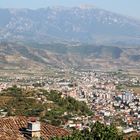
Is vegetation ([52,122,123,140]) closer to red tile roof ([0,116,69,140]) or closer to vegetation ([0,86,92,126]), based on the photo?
red tile roof ([0,116,69,140])

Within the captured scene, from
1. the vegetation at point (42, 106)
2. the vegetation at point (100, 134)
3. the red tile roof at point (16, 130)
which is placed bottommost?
the vegetation at point (42, 106)

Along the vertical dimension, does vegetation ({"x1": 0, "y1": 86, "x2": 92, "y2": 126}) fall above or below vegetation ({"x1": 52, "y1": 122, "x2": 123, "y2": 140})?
below

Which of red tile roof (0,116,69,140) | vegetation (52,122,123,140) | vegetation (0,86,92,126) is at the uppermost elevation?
vegetation (52,122,123,140)

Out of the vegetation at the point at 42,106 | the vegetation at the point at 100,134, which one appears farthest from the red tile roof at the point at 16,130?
the vegetation at the point at 42,106

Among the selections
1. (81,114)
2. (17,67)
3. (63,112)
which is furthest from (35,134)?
(17,67)

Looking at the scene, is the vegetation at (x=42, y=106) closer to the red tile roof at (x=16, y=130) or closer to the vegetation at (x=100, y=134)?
the red tile roof at (x=16, y=130)

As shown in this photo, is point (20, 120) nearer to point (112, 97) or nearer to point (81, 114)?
point (81, 114)

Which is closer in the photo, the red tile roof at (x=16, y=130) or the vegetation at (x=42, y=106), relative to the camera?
the red tile roof at (x=16, y=130)

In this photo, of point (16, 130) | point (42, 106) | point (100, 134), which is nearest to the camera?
point (100, 134)

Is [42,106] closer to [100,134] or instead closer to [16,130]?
[16,130]

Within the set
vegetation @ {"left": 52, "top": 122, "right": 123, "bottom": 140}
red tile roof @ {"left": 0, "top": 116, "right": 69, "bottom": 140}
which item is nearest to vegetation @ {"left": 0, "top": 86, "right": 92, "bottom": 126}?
red tile roof @ {"left": 0, "top": 116, "right": 69, "bottom": 140}

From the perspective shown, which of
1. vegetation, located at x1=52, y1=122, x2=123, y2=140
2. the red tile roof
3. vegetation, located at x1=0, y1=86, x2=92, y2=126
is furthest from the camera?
vegetation, located at x1=0, y1=86, x2=92, y2=126

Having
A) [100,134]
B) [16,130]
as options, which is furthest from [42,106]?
[100,134]
